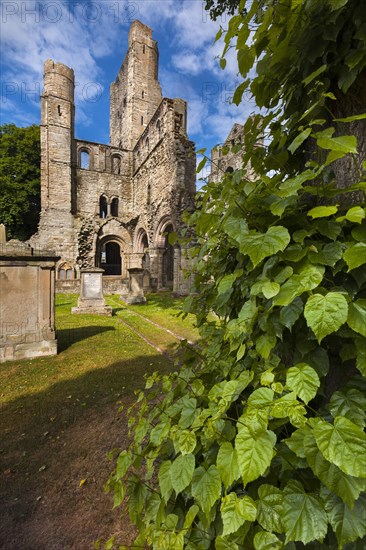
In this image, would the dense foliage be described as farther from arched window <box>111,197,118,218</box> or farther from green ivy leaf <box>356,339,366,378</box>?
arched window <box>111,197,118,218</box>

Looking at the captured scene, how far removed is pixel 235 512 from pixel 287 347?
612 millimetres

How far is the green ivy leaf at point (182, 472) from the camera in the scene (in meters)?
0.98

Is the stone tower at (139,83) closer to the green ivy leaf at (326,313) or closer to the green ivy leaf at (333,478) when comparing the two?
the green ivy leaf at (326,313)

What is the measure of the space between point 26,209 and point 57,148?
7.46 metres

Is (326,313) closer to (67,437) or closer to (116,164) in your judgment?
(67,437)

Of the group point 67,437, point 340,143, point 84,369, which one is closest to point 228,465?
point 340,143

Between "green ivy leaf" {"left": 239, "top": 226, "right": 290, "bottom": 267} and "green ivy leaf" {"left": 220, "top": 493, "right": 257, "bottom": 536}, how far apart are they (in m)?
0.77

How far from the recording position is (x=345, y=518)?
786 mm

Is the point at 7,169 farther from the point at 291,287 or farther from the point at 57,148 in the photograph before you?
the point at 291,287

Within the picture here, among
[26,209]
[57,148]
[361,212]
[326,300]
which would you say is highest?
[57,148]

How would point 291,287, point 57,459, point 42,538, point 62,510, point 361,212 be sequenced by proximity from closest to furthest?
point 361,212, point 291,287, point 42,538, point 62,510, point 57,459

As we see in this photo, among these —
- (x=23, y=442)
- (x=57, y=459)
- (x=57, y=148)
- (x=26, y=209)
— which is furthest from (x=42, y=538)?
(x=26, y=209)

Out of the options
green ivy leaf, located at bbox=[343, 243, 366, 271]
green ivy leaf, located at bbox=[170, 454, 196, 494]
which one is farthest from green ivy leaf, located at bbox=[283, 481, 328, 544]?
green ivy leaf, located at bbox=[343, 243, 366, 271]

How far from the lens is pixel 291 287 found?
3.01ft
